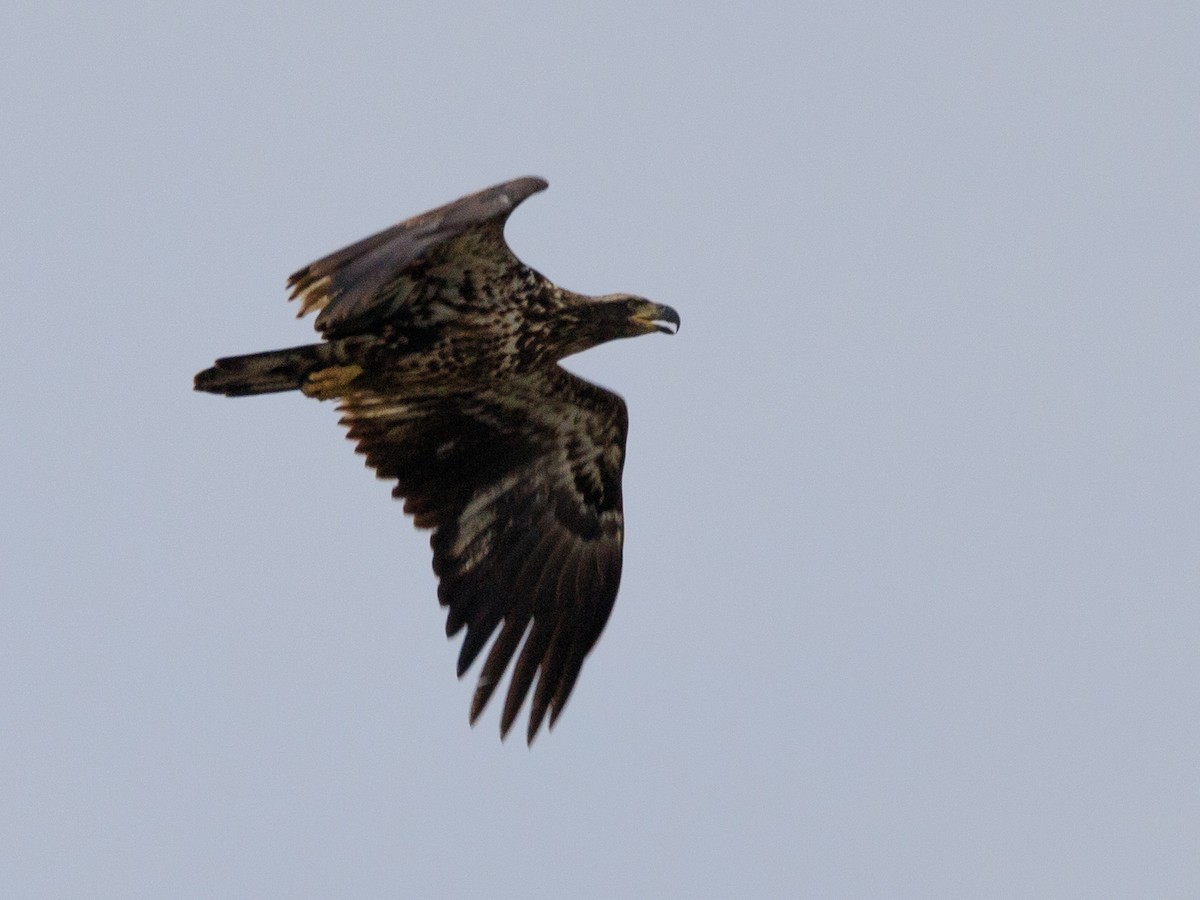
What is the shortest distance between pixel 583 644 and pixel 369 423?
2.52 metres

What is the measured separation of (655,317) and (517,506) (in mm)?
2198

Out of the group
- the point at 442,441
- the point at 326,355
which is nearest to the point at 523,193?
the point at 326,355

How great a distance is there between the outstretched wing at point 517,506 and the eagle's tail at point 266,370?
0.77 m

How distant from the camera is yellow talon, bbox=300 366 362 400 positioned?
17578 millimetres

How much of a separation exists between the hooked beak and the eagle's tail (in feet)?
8.11

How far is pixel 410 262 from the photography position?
15227mm

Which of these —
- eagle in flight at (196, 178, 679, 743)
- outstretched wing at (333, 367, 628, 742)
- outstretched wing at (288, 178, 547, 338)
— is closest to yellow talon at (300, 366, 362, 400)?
eagle in flight at (196, 178, 679, 743)

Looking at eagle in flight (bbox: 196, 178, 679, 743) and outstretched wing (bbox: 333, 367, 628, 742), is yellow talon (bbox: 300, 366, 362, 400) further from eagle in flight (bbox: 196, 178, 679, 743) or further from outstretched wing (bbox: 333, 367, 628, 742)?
outstretched wing (bbox: 333, 367, 628, 742)

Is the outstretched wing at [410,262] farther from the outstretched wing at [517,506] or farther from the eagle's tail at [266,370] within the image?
the outstretched wing at [517,506]

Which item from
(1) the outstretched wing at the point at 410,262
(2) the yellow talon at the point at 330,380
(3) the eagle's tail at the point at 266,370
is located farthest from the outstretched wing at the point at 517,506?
(1) the outstretched wing at the point at 410,262

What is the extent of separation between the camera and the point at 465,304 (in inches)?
687

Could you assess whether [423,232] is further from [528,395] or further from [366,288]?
[528,395]

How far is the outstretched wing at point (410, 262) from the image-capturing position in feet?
50.1

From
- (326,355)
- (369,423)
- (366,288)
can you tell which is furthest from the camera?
(369,423)
